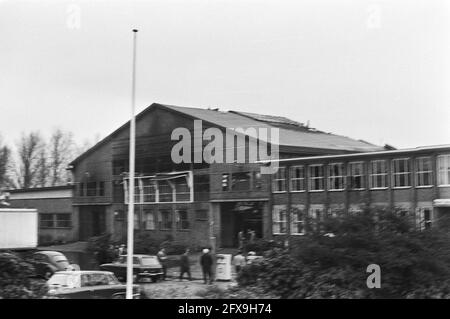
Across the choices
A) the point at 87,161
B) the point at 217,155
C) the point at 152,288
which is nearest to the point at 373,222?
the point at 217,155

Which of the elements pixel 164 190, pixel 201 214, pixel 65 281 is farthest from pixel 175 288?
Answer: pixel 164 190

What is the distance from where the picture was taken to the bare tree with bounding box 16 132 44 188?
49.0 ft

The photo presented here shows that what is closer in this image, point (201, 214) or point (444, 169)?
point (444, 169)

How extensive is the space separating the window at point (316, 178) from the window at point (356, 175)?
637 mm

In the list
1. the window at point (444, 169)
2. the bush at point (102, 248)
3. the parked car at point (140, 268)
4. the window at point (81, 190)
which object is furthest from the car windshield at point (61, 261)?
the window at point (444, 169)

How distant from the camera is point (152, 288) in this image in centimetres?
1344

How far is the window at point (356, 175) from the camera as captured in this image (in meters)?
13.1

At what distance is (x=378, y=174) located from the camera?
12930mm

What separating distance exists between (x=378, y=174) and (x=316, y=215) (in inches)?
60.8

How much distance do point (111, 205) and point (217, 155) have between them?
2.85 metres

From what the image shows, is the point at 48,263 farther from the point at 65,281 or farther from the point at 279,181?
the point at 279,181
